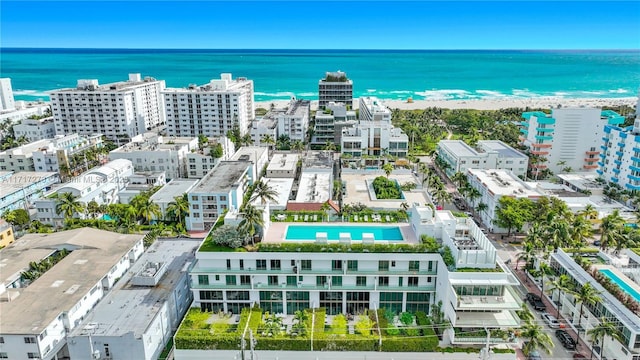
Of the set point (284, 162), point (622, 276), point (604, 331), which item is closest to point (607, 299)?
point (622, 276)

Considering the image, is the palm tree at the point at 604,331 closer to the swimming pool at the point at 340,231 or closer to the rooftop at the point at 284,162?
the swimming pool at the point at 340,231

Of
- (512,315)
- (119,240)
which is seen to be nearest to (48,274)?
(119,240)

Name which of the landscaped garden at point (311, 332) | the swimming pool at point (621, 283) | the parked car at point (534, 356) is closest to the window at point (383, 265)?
the landscaped garden at point (311, 332)

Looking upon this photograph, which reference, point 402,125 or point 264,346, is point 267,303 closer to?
point 264,346

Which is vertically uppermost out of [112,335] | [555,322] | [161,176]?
[161,176]

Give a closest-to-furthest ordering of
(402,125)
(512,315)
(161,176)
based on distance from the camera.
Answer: (512,315) → (161,176) → (402,125)

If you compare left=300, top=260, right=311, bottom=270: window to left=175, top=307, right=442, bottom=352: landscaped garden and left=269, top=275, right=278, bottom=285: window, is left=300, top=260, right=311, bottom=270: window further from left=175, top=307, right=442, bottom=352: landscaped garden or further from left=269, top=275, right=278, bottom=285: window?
left=175, top=307, right=442, bottom=352: landscaped garden
